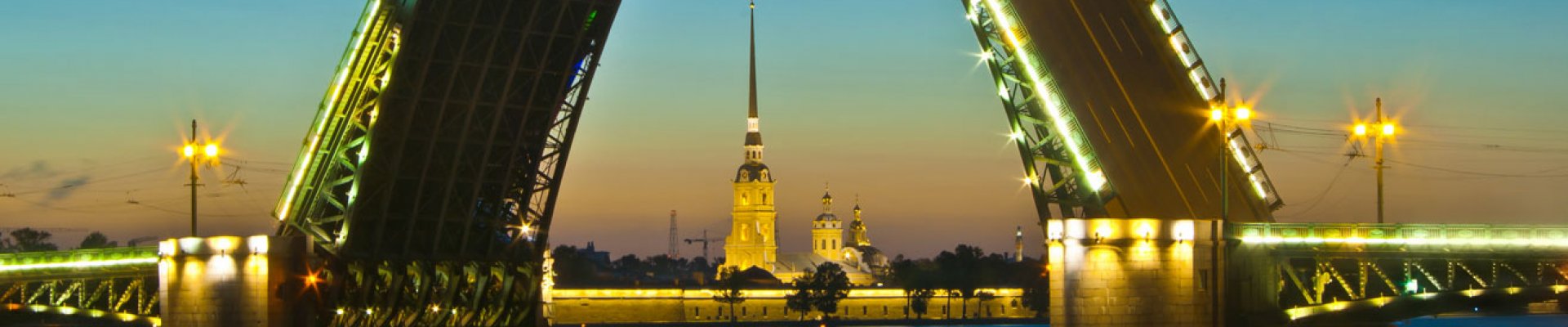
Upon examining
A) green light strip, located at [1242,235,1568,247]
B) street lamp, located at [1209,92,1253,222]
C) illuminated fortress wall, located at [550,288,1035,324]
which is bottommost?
illuminated fortress wall, located at [550,288,1035,324]

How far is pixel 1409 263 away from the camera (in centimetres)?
4706

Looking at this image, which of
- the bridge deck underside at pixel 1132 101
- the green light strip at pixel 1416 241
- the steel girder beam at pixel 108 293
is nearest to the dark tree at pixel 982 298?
the steel girder beam at pixel 108 293

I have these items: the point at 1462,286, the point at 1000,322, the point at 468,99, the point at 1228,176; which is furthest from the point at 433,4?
the point at 1000,322

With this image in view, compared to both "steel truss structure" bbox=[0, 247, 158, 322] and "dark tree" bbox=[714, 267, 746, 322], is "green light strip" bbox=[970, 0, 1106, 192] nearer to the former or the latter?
"steel truss structure" bbox=[0, 247, 158, 322]

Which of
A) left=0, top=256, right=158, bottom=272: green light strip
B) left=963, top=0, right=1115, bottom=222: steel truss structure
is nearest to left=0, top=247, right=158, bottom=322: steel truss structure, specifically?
left=0, top=256, right=158, bottom=272: green light strip

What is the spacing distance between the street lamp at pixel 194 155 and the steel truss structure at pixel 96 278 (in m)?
1.94

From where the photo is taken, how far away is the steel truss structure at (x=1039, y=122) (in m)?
51.1

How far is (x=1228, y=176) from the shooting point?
53594mm

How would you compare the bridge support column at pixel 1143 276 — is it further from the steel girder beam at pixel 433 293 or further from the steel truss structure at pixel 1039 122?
the steel girder beam at pixel 433 293

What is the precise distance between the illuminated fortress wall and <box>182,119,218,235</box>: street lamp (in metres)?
103

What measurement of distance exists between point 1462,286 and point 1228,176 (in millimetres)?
5658

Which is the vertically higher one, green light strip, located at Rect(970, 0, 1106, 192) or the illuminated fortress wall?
green light strip, located at Rect(970, 0, 1106, 192)

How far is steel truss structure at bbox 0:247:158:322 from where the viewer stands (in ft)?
180

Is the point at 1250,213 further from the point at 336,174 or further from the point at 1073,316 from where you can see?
the point at 336,174
